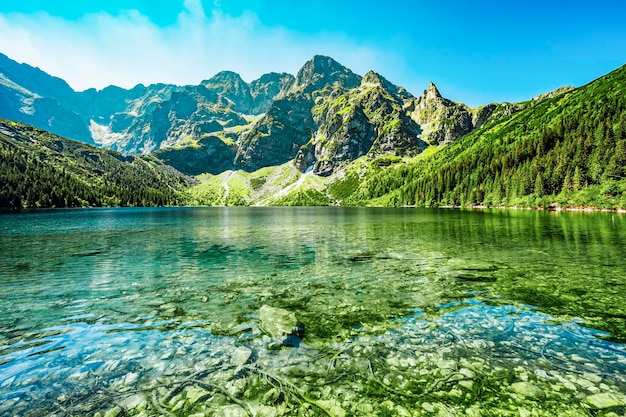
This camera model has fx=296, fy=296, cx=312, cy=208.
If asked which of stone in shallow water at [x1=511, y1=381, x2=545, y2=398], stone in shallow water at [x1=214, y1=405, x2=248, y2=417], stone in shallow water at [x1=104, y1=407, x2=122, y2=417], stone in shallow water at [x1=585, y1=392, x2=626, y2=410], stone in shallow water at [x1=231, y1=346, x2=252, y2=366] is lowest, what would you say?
stone in shallow water at [x1=231, y1=346, x2=252, y2=366]

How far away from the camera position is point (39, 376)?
414 inches

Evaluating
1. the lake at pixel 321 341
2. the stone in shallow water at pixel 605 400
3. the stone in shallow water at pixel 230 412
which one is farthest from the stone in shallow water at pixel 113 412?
the stone in shallow water at pixel 605 400

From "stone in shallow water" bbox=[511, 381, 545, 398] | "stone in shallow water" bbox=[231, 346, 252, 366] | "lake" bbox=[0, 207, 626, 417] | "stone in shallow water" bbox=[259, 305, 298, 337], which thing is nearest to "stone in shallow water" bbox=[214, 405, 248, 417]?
"lake" bbox=[0, 207, 626, 417]

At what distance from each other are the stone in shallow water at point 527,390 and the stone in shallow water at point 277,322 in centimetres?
851

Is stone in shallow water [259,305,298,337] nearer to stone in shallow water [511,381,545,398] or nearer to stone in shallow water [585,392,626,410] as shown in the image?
stone in shallow water [511,381,545,398]

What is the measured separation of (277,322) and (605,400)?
38.1 ft

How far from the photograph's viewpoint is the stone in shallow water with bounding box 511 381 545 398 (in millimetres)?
8898

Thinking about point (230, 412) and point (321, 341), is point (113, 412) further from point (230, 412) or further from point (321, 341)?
point (321, 341)

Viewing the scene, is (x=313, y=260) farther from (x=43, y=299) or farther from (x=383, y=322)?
(x=43, y=299)

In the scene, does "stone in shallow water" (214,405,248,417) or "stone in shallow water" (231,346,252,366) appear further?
"stone in shallow water" (231,346,252,366)

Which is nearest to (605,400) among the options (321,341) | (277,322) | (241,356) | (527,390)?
(527,390)

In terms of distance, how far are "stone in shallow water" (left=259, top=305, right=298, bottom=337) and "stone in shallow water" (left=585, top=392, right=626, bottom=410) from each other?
10.3 meters

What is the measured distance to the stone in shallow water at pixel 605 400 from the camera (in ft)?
27.1

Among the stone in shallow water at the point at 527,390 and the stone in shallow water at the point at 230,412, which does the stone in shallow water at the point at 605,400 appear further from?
the stone in shallow water at the point at 230,412
